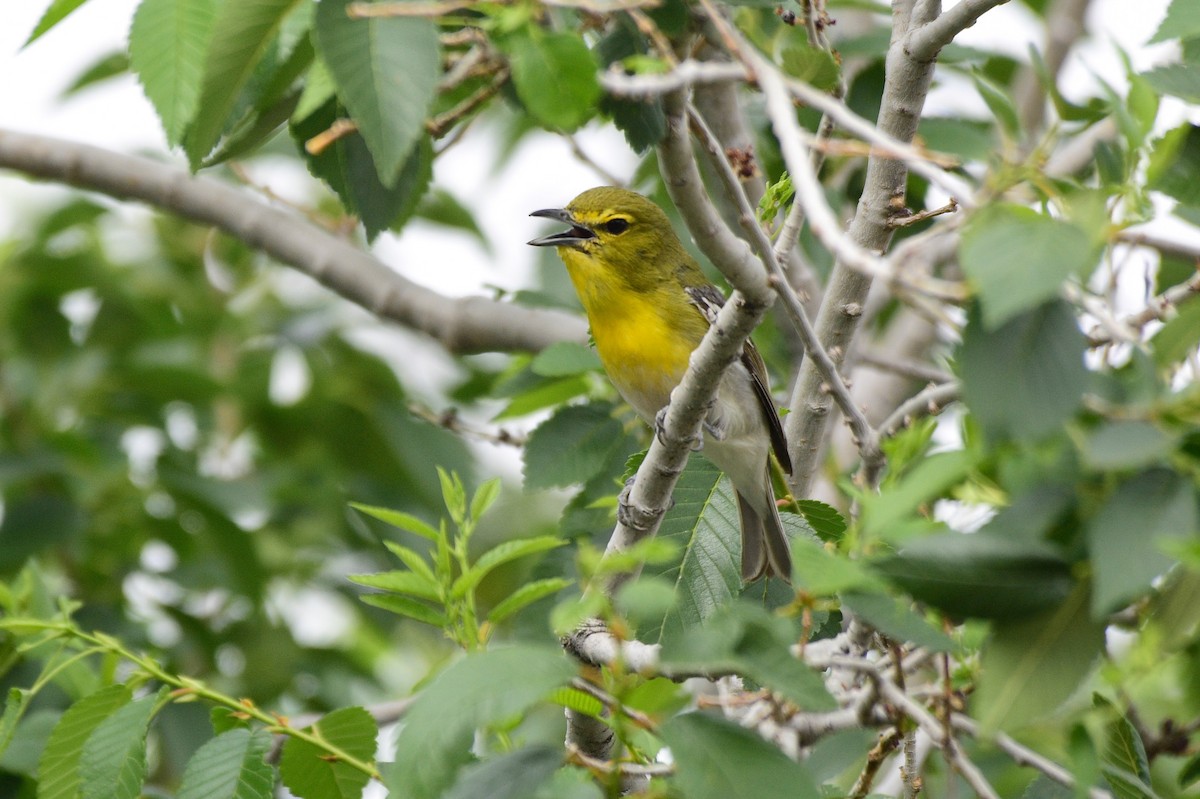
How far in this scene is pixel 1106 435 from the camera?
5.08 feet

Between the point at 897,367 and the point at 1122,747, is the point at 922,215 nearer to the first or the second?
the point at 1122,747

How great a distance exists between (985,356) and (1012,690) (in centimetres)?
49

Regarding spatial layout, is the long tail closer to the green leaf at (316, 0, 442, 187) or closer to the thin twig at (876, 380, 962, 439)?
the thin twig at (876, 380, 962, 439)

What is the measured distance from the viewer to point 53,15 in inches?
116

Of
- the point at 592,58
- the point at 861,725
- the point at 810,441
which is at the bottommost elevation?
the point at 810,441

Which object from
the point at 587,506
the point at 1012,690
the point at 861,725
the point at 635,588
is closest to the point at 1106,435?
the point at 1012,690

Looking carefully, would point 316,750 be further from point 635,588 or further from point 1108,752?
point 1108,752

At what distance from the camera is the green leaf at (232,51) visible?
2.62m

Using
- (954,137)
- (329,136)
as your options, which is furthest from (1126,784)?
(954,137)

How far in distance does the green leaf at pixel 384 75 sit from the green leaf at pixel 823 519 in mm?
1427

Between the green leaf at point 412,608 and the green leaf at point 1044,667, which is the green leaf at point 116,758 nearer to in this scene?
the green leaf at point 412,608

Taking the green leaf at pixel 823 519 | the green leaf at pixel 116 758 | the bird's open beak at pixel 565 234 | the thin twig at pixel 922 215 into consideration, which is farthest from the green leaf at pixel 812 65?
the green leaf at pixel 116 758

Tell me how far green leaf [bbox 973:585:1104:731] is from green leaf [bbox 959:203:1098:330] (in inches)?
17.5

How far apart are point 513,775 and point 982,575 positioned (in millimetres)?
789
